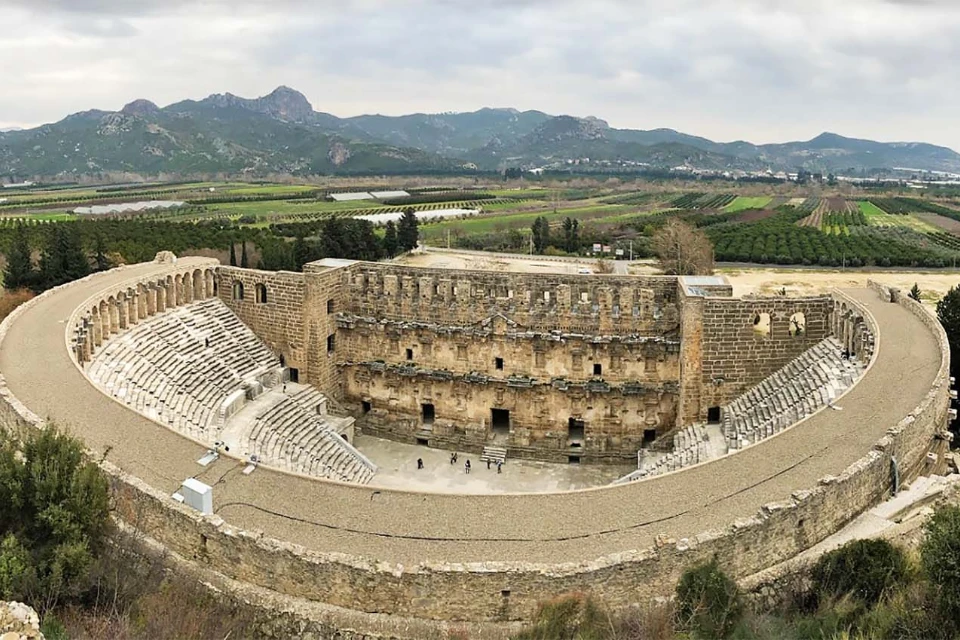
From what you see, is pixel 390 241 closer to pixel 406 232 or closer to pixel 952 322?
pixel 406 232

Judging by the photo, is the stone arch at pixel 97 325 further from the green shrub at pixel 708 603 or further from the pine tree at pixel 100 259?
the green shrub at pixel 708 603

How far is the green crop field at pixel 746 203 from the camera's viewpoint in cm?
12812

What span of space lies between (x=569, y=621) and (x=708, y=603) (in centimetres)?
224

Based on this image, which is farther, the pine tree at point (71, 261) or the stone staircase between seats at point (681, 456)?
the pine tree at point (71, 261)

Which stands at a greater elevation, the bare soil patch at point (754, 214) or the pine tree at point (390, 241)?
the bare soil patch at point (754, 214)

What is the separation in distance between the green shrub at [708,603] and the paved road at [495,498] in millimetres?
1841

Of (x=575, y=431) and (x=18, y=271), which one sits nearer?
(x=575, y=431)

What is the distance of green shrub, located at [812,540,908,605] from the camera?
12.5 metres

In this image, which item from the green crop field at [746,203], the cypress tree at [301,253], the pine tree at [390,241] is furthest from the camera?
Answer: the green crop field at [746,203]

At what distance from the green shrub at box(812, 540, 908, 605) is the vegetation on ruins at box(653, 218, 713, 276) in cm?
4184

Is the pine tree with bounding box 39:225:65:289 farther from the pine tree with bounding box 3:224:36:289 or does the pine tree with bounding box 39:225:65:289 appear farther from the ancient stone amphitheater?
the ancient stone amphitheater

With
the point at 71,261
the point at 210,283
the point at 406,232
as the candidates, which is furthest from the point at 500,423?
the point at 406,232

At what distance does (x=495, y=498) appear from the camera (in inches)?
631

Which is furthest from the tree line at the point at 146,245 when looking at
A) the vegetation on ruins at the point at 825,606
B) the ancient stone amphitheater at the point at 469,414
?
the vegetation on ruins at the point at 825,606
